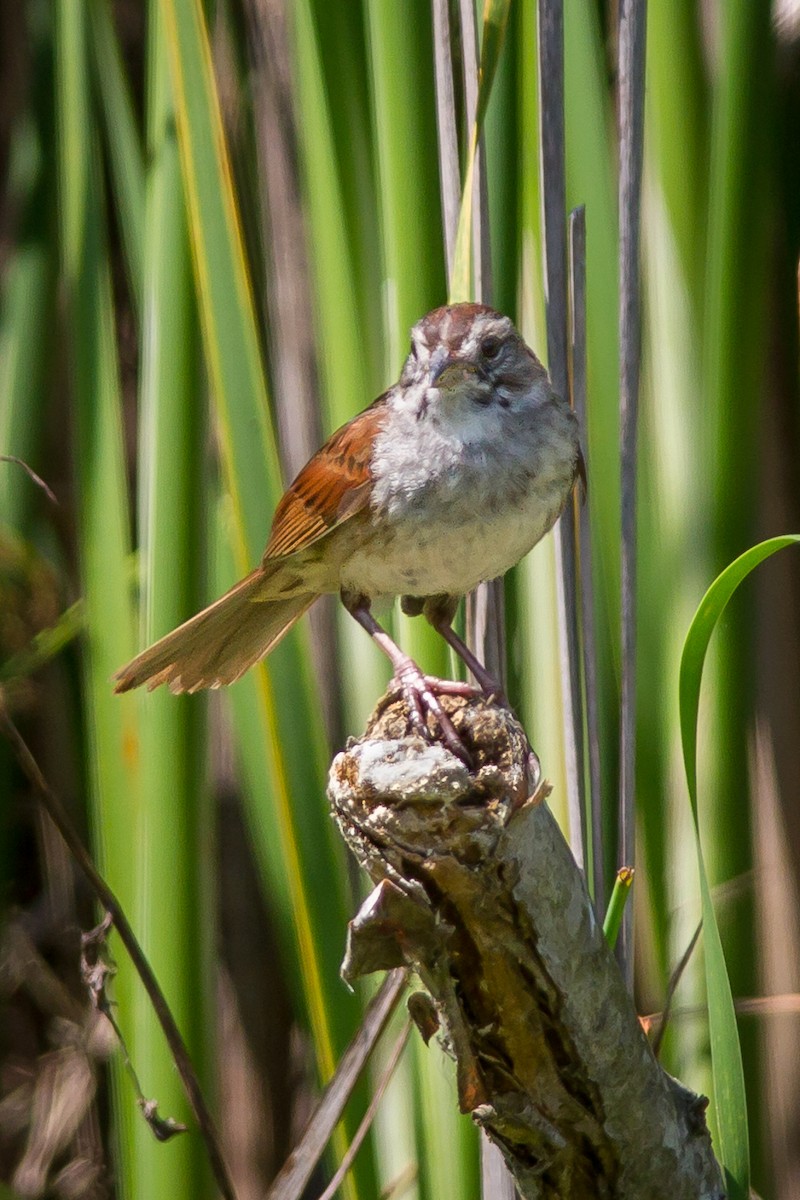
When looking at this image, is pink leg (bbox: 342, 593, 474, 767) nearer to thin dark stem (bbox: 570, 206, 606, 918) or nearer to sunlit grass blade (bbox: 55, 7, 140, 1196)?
thin dark stem (bbox: 570, 206, 606, 918)

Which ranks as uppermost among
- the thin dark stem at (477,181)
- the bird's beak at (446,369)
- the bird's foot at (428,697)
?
the thin dark stem at (477,181)

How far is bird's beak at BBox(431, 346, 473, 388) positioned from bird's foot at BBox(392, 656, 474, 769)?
0.39 meters

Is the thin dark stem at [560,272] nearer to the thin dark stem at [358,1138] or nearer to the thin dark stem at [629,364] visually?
the thin dark stem at [629,364]

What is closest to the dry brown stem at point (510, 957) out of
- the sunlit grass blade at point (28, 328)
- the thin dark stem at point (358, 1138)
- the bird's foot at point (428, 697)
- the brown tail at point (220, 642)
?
the bird's foot at point (428, 697)

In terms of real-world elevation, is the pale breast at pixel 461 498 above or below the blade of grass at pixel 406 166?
below

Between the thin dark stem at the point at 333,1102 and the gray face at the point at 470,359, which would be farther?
the gray face at the point at 470,359

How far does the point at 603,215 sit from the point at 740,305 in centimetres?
21

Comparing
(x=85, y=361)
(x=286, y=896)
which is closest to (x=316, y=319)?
(x=85, y=361)

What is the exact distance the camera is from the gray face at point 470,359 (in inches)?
69.4

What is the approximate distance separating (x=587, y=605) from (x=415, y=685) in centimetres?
22

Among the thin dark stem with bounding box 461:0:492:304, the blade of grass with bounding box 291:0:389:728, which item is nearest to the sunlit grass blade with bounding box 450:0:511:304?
the thin dark stem with bounding box 461:0:492:304

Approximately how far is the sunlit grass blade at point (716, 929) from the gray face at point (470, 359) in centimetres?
61

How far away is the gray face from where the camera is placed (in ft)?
5.79

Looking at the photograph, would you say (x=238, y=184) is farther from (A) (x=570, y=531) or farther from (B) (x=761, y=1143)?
(B) (x=761, y=1143)
